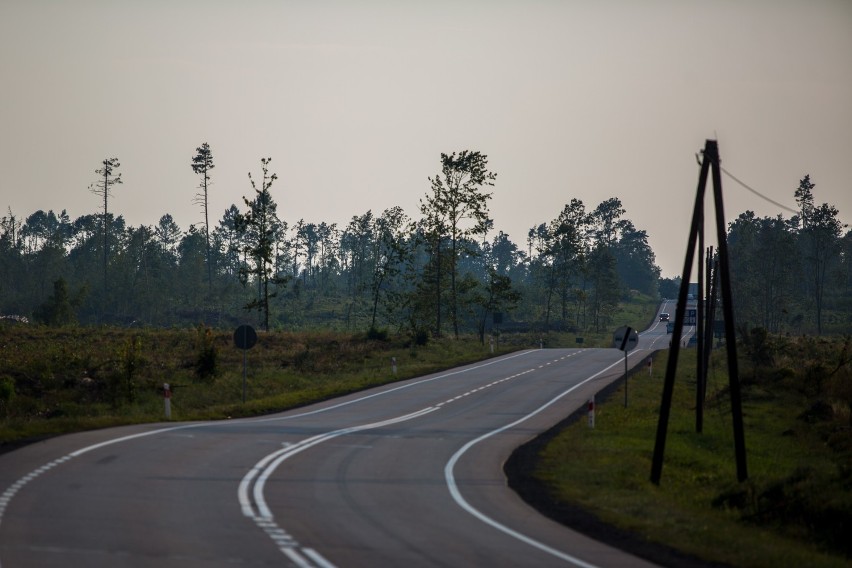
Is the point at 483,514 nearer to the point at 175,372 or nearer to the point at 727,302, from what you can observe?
the point at 727,302

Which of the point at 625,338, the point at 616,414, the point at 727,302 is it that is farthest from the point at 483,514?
the point at 625,338

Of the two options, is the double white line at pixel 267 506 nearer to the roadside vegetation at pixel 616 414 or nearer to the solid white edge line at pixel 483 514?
the solid white edge line at pixel 483 514

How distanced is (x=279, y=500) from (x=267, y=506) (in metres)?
0.59

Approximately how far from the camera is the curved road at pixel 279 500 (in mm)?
10695

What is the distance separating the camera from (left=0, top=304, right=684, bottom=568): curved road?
10.7 meters

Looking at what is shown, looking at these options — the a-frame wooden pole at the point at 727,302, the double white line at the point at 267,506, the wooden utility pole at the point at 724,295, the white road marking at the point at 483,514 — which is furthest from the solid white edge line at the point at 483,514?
the a-frame wooden pole at the point at 727,302

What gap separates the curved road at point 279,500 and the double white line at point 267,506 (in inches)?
1.0

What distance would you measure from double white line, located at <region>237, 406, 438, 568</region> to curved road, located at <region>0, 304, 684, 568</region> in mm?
26

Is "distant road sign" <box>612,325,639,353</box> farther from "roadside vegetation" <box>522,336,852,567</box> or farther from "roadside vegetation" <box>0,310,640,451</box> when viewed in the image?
"roadside vegetation" <box>0,310,640,451</box>

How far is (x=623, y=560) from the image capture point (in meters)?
11.2

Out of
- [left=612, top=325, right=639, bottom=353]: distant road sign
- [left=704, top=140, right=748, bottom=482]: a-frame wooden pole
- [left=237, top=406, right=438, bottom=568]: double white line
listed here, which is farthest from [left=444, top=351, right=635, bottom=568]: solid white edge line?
[left=612, top=325, right=639, bottom=353]: distant road sign

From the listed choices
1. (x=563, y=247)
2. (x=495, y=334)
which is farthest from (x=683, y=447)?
(x=563, y=247)

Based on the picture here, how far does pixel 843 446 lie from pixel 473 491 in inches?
626

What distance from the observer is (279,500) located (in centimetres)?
1412
